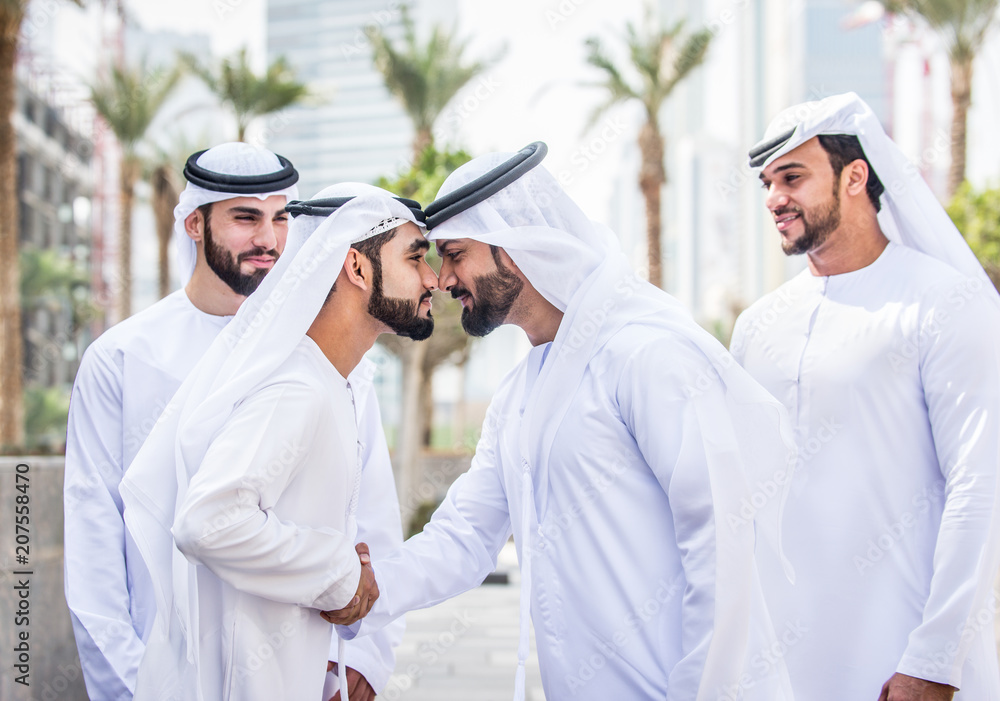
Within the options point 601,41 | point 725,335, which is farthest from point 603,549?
point 725,335

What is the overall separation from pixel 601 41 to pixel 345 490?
1526cm

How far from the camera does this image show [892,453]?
2691mm

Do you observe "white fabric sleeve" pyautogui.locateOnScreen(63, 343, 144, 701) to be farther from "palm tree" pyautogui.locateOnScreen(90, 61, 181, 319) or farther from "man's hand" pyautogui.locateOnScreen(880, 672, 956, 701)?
"palm tree" pyautogui.locateOnScreen(90, 61, 181, 319)

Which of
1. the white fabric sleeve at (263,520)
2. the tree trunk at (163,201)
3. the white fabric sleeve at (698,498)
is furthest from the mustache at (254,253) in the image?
the tree trunk at (163,201)

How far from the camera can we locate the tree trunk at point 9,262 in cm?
1266

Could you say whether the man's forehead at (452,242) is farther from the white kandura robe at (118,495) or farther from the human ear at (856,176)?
the human ear at (856,176)

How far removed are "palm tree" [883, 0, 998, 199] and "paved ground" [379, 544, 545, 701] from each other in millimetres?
10771

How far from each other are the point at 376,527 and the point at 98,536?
0.82 meters

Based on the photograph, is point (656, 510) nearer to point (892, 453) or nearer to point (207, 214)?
point (892, 453)

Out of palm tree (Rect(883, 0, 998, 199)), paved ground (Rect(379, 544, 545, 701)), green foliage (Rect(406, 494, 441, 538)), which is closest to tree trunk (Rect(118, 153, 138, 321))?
green foliage (Rect(406, 494, 441, 538))

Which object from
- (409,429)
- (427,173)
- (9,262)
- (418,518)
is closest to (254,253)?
(427,173)

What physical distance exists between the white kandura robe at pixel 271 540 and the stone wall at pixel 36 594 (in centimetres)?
110

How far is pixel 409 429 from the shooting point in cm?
1427

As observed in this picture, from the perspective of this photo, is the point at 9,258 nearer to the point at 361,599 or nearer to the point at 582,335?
the point at 361,599
